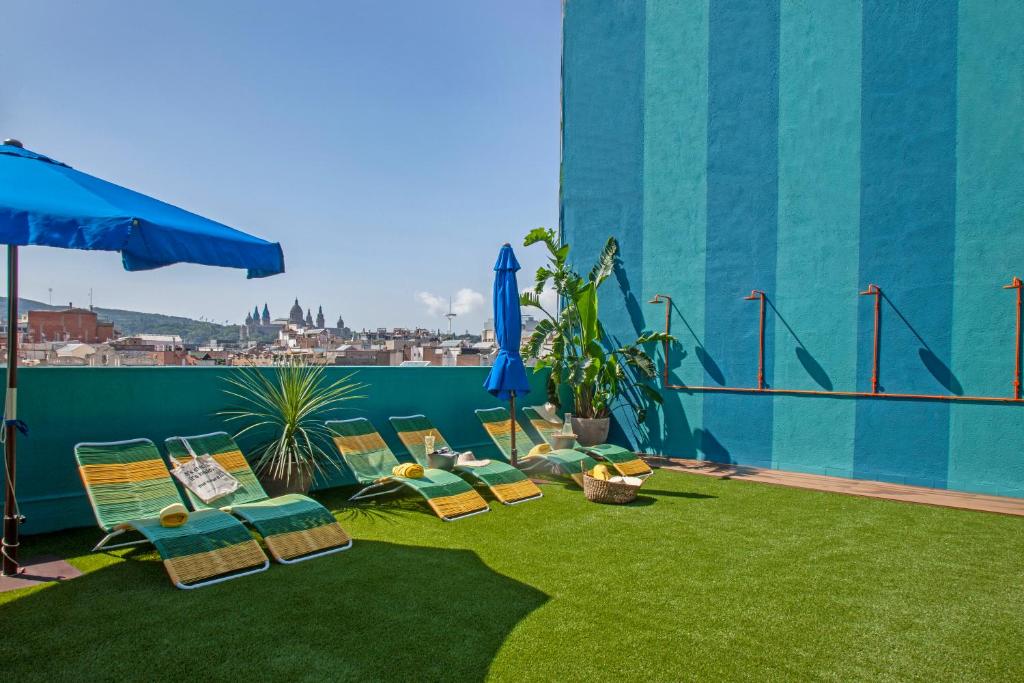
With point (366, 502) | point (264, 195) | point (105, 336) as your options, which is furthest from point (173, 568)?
point (105, 336)

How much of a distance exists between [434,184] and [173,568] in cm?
1275

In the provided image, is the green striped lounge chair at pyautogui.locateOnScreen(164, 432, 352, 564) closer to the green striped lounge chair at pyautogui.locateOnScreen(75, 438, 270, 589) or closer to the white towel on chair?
the green striped lounge chair at pyautogui.locateOnScreen(75, 438, 270, 589)

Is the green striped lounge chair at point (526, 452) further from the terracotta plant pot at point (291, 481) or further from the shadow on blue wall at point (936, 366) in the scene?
the shadow on blue wall at point (936, 366)

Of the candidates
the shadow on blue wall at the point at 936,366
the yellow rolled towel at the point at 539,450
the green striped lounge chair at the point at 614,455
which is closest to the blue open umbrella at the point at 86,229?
the yellow rolled towel at the point at 539,450

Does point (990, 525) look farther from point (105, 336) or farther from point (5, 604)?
point (105, 336)

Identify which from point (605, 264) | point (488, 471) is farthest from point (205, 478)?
point (605, 264)

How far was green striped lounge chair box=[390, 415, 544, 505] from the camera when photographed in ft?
21.2

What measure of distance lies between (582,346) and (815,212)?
12.4 ft

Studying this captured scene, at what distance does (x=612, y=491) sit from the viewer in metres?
6.43

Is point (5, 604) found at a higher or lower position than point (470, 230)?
lower

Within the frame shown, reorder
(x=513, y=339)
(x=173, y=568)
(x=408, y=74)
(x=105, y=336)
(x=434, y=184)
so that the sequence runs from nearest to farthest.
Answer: (x=173, y=568), (x=513, y=339), (x=408, y=74), (x=434, y=184), (x=105, y=336)

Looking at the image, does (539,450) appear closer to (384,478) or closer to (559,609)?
(384,478)

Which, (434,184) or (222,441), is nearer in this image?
A: (222,441)

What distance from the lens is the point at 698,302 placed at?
31.1 feet
